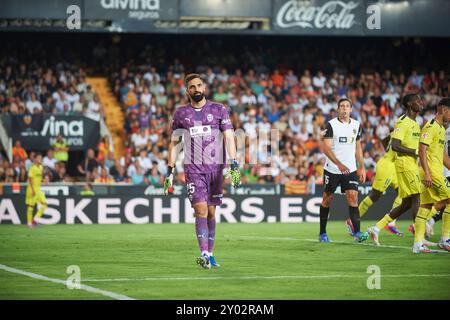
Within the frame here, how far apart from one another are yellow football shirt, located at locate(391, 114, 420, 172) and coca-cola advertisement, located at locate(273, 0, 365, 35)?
64.1ft

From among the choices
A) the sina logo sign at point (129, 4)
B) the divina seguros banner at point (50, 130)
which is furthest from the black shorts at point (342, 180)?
the sina logo sign at point (129, 4)

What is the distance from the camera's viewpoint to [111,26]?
1341 inches

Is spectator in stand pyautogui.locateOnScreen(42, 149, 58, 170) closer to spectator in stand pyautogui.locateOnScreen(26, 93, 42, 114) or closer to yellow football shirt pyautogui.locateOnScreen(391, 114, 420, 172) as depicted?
spectator in stand pyautogui.locateOnScreen(26, 93, 42, 114)

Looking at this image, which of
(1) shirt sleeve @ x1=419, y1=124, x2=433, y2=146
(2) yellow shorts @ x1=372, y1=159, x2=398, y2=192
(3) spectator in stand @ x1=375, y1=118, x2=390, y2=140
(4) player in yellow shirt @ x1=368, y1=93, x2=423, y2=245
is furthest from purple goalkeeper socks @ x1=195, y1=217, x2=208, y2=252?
(3) spectator in stand @ x1=375, y1=118, x2=390, y2=140

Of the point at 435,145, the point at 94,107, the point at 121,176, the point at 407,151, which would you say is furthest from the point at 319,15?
the point at 435,145

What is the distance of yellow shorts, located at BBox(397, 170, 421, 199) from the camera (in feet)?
51.2

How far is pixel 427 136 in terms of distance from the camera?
14609mm

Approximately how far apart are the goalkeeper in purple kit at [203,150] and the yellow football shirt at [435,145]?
11.3 feet

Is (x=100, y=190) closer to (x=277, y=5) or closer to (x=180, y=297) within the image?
(x=277, y=5)

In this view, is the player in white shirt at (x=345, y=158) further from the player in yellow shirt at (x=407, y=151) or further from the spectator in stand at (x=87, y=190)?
the spectator in stand at (x=87, y=190)

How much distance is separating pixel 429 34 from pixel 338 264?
79.2 ft

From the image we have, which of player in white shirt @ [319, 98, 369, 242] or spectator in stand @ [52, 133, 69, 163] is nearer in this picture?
player in white shirt @ [319, 98, 369, 242]

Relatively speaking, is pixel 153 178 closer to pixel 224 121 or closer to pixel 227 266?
pixel 227 266

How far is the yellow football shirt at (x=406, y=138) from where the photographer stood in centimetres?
1565
